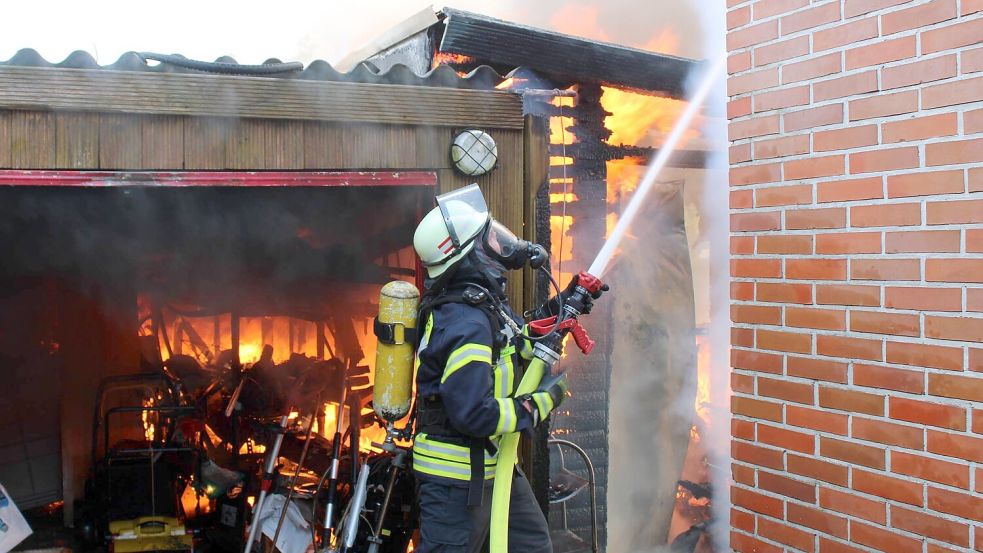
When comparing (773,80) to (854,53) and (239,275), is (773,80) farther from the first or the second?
(239,275)

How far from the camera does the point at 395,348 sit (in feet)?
12.3

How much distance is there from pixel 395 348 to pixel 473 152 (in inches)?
49.8

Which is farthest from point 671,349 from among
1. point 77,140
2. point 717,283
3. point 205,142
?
point 77,140

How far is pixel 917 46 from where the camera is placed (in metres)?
2.25

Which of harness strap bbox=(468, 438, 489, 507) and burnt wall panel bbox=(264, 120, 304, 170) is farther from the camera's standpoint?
burnt wall panel bbox=(264, 120, 304, 170)

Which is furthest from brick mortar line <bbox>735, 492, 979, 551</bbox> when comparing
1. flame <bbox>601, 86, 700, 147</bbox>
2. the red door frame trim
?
flame <bbox>601, 86, 700, 147</bbox>

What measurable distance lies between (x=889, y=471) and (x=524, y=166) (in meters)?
2.76

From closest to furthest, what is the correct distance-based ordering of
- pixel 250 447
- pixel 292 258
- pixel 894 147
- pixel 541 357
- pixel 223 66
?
pixel 894 147 → pixel 541 357 → pixel 223 66 → pixel 250 447 → pixel 292 258

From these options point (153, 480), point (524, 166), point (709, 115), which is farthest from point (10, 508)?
point (709, 115)

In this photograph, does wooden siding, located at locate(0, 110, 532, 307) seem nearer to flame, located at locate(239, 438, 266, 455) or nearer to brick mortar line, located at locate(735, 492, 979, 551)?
brick mortar line, located at locate(735, 492, 979, 551)

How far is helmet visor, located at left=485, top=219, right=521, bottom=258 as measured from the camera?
12.2 feet

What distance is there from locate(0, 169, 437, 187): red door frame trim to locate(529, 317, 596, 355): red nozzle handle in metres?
1.12

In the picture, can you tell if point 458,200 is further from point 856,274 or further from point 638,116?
point 638,116

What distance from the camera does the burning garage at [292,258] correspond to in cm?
363
